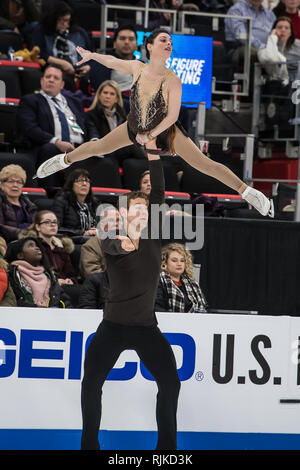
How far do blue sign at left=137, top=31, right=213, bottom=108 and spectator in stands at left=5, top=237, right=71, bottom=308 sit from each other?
3.53 meters

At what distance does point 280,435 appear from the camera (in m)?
6.64

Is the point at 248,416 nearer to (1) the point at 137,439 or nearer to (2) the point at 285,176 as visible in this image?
(1) the point at 137,439

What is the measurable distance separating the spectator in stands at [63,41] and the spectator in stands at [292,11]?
336 cm

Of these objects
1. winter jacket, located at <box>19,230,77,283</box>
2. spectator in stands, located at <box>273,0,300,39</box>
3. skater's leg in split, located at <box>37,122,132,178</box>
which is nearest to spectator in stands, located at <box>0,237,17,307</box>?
winter jacket, located at <box>19,230,77,283</box>

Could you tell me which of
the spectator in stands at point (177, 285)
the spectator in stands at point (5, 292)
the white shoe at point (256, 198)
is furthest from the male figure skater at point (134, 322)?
the spectator in stands at point (177, 285)

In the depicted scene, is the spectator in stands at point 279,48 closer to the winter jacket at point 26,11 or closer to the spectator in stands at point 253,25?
the spectator in stands at point 253,25

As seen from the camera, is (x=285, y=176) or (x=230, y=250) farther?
(x=285, y=176)

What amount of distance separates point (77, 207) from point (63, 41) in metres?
3.18

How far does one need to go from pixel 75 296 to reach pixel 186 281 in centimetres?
98

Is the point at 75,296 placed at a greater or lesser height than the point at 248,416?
greater

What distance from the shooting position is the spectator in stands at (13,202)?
305 inches

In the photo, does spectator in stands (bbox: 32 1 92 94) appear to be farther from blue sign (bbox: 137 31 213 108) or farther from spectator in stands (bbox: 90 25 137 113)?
blue sign (bbox: 137 31 213 108)
